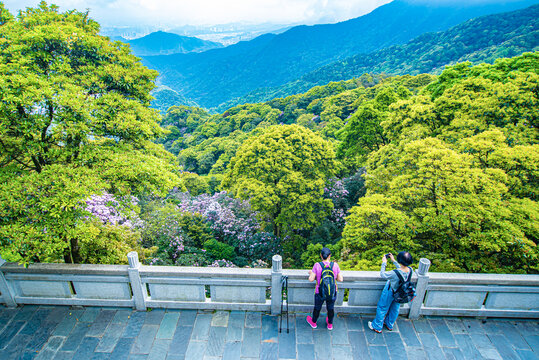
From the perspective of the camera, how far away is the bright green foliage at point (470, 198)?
8352mm

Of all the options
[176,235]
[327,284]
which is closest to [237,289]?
[327,284]

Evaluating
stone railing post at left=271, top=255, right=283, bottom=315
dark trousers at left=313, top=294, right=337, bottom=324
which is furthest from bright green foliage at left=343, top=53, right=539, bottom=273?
stone railing post at left=271, top=255, right=283, bottom=315

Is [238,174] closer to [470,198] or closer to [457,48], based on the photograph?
[470,198]

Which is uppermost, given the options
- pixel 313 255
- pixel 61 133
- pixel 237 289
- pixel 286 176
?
pixel 61 133

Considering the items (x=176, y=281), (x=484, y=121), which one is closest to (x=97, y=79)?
(x=176, y=281)

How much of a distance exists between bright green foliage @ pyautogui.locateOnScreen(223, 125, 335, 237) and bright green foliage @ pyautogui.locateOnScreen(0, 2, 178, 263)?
29.1 ft

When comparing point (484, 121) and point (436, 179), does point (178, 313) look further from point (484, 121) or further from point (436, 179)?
point (484, 121)

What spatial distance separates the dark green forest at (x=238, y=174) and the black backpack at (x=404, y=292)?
390 centimetres

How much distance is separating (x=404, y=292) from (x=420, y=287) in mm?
897

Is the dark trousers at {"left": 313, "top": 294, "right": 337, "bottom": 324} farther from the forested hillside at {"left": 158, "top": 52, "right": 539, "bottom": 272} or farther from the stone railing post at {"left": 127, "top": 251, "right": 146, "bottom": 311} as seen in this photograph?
the stone railing post at {"left": 127, "top": 251, "right": 146, "bottom": 311}

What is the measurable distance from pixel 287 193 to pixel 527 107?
39.7ft

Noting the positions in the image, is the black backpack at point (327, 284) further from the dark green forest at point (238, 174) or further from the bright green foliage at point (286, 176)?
the bright green foliage at point (286, 176)

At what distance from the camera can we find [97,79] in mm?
7930

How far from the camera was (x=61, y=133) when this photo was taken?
22.4 ft
